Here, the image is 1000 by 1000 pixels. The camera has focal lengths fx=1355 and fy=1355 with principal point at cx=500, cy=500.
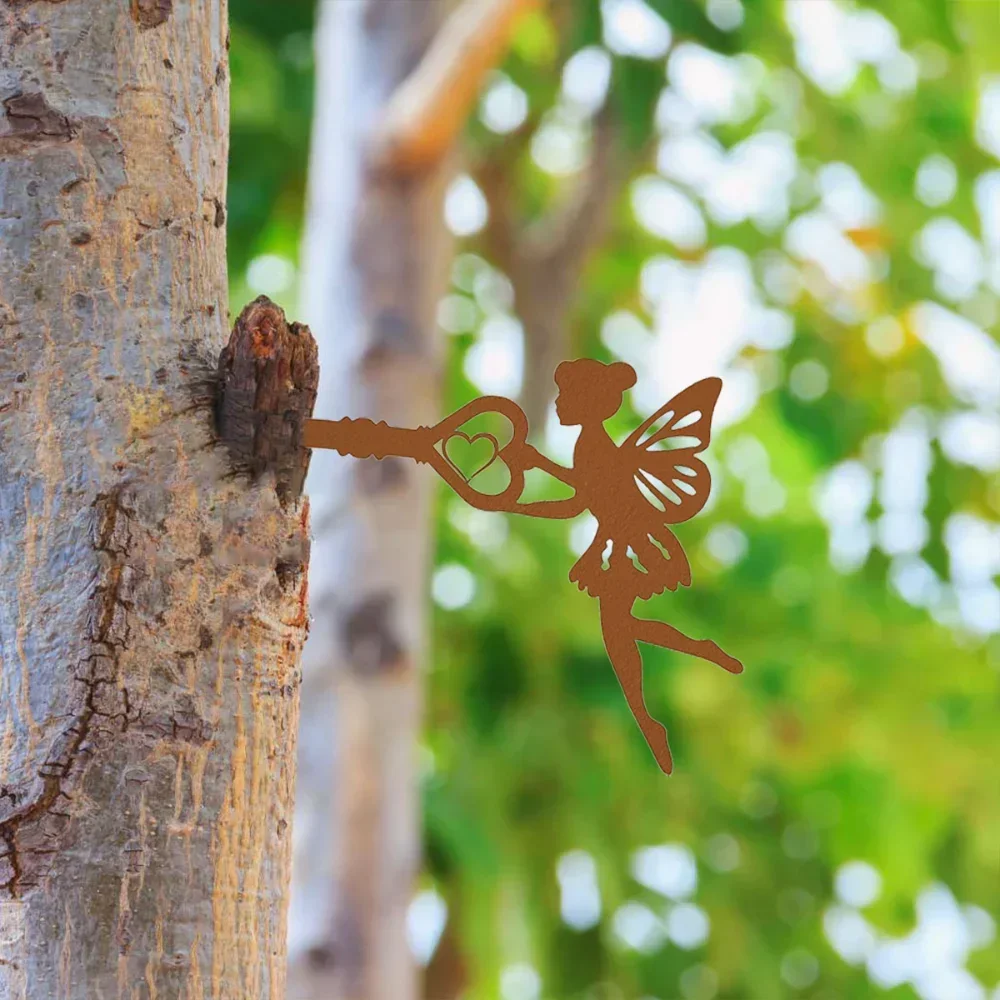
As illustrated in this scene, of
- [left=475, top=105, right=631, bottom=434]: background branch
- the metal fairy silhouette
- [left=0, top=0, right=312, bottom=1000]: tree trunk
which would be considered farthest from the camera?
[left=475, top=105, right=631, bottom=434]: background branch

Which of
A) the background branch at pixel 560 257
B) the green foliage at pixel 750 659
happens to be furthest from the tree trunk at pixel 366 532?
the background branch at pixel 560 257

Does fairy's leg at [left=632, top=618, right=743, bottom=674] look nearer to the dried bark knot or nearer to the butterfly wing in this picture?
the butterfly wing

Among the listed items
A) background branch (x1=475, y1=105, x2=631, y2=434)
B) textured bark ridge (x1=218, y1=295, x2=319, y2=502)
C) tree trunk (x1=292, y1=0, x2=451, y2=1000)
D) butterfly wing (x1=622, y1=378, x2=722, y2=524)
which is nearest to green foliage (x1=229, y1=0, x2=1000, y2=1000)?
background branch (x1=475, y1=105, x2=631, y2=434)

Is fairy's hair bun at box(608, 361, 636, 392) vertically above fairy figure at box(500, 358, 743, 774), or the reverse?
fairy's hair bun at box(608, 361, 636, 392)

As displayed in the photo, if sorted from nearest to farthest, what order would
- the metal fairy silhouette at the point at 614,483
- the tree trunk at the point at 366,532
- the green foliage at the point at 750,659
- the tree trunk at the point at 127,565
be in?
the tree trunk at the point at 127,565, the metal fairy silhouette at the point at 614,483, the tree trunk at the point at 366,532, the green foliage at the point at 750,659

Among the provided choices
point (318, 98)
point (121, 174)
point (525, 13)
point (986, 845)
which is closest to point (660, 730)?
point (121, 174)

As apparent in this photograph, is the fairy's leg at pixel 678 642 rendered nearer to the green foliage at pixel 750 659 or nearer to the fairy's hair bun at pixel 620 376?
the fairy's hair bun at pixel 620 376
